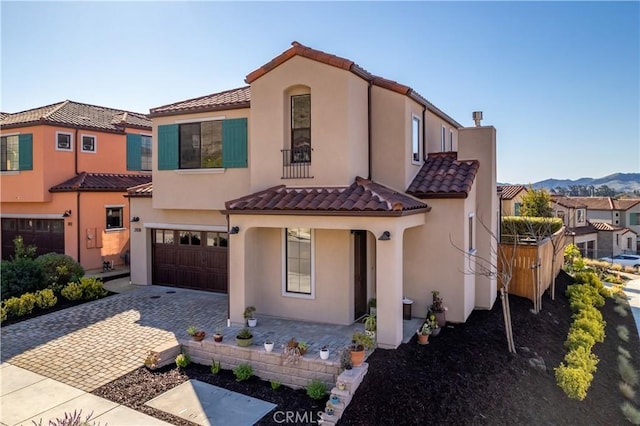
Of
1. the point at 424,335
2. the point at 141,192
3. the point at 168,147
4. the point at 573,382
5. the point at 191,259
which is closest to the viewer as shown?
the point at 573,382

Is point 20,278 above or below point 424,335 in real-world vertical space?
above

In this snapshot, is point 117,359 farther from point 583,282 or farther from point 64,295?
point 583,282

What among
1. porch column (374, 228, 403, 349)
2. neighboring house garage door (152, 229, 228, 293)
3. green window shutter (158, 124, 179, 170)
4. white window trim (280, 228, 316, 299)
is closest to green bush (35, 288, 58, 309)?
neighboring house garage door (152, 229, 228, 293)

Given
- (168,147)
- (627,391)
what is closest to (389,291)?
(627,391)

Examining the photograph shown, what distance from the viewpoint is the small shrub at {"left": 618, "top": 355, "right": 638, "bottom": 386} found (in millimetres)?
11725

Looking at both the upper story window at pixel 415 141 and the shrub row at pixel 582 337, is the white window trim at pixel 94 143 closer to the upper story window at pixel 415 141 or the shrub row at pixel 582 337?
the upper story window at pixel 415 141

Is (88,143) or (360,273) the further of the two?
(88,143)

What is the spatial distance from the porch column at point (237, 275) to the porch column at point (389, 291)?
163 inches

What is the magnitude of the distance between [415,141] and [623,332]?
449 inches

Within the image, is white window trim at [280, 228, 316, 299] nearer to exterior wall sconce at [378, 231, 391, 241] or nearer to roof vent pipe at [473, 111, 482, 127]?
exterior wall sconce at [378, 231, 391, 241]

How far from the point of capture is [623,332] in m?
15.5

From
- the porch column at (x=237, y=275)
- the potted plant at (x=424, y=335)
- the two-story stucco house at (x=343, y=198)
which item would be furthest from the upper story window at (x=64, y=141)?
the potted plant at (x=424, y=335)

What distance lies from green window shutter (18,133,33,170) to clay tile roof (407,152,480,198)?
19.5 metres

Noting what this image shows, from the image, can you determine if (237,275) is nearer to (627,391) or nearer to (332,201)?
(332,201)
